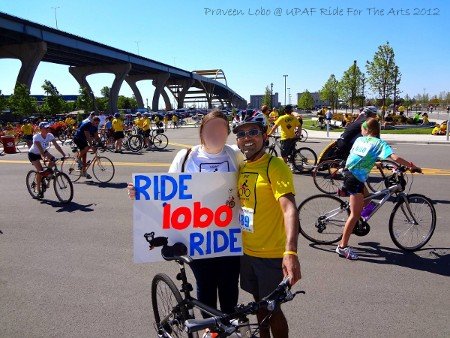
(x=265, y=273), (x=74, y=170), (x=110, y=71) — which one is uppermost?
(x=110, y=71)

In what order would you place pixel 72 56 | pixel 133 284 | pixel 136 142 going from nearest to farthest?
pixel 133 284, pixel 136 142, pixel 72 56

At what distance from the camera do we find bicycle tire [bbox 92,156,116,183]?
10969 mm

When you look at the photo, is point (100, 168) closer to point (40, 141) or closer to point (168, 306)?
point (40, 141)

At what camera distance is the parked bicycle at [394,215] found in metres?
5.17

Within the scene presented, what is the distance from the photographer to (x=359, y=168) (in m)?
4.87

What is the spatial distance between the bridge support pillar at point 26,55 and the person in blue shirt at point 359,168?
54.8 meters

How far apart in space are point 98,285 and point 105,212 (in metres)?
3.35

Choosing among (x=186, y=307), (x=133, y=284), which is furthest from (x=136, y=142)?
(x=186, y=307)

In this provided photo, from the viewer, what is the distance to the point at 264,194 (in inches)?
101

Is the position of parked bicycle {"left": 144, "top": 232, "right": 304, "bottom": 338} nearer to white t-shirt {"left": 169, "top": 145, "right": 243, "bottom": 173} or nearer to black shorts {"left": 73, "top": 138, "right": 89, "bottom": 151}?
white t-shirt {"left": 169, "top": 145, "right": 243, "bottom": 173}

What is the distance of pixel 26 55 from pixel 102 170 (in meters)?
50.2

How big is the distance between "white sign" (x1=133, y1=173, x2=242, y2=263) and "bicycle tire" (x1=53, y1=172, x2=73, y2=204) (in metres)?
6.35

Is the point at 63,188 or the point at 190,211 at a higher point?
the point at 190,211

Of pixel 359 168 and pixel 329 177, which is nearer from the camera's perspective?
pixel 359 168
